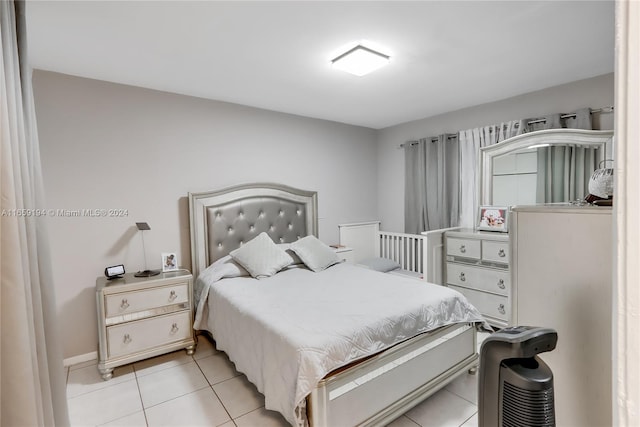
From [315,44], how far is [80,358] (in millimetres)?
3147

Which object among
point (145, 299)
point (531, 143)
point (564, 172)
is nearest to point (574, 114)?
point (531, 143)

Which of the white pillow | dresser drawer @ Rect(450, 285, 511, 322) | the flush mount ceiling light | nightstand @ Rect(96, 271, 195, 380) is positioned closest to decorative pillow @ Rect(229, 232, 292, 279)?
the white pillow

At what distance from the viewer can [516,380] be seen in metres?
0.73

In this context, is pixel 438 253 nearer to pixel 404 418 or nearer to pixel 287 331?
pixel 404 418

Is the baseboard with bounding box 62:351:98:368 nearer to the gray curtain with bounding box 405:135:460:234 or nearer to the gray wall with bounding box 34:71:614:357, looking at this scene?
the gray wall with bounding box 34:71:614:357

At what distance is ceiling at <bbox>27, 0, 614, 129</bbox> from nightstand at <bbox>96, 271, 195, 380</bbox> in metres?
1.70

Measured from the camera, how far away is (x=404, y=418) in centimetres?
193

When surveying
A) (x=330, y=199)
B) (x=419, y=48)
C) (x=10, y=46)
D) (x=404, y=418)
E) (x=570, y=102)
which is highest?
(x=419, y=48)

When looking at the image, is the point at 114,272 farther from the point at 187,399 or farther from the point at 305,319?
the point at 305,319

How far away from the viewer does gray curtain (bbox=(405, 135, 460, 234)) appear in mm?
3834

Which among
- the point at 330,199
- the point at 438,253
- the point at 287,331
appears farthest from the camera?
the point at 330,199

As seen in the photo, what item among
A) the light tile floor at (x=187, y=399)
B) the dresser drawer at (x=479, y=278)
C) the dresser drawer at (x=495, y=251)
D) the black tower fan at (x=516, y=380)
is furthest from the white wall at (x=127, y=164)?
the black tower fan at (x=516, y=380)

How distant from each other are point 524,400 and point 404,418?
1.50 meters
